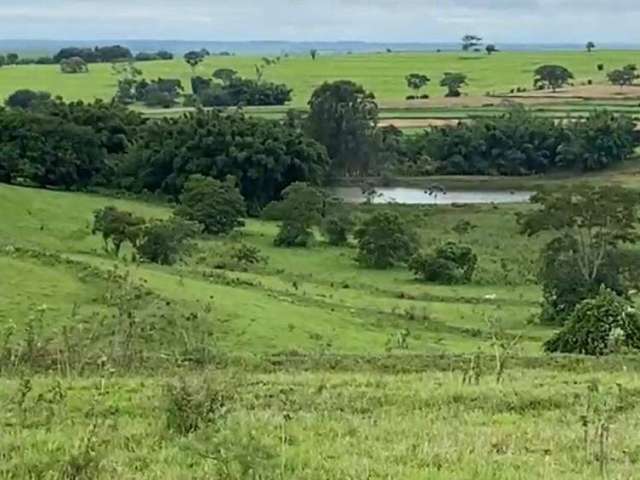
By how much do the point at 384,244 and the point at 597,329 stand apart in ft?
64.7

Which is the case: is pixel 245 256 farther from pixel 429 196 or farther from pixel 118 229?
pixel 429 196

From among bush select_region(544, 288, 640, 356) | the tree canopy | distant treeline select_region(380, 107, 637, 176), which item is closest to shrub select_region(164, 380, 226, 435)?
bush select_region(544, 288, 640, 356)

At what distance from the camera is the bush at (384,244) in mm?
38875

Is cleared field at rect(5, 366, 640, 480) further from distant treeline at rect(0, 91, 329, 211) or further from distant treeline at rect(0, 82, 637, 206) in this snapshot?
distant treeline at rect(0, 82, 637, 206)

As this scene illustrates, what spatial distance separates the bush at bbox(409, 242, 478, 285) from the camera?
3578 cm

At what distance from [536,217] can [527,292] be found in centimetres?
247

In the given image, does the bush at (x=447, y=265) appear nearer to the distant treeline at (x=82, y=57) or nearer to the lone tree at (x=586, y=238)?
the lone tree at (x=586, y=238)

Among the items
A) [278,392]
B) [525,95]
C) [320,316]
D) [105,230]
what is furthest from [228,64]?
[278,392]

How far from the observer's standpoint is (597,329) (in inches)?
760

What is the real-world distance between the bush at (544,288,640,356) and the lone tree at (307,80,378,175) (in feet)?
162

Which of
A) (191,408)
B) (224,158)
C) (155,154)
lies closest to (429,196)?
(224,158)

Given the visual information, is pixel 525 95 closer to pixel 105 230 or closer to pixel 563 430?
pixel 105 230

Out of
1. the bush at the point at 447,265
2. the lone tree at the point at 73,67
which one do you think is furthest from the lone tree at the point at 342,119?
the lone tree at the point at 73,67

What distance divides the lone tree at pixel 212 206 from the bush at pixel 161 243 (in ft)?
26.9
